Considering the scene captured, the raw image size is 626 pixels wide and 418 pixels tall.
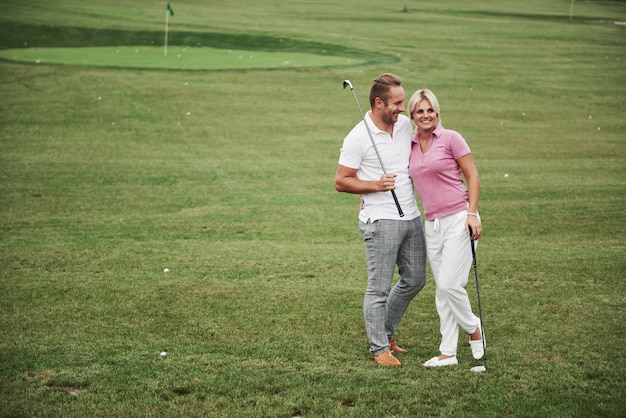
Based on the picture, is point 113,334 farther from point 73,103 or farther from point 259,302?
point 73,103

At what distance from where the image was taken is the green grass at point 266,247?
5609 mm

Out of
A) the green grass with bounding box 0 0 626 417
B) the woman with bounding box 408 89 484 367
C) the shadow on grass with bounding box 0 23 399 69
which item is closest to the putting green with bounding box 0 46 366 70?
the green grass with bounding box 0 0 626 417

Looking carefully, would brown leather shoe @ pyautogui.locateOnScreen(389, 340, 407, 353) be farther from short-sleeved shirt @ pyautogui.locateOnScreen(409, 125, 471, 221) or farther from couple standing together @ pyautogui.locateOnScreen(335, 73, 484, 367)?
short-sleeved shirt @ pyautogui.locateOnScreen(409, 125, 471, 221)

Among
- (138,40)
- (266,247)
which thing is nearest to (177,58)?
(138,40)

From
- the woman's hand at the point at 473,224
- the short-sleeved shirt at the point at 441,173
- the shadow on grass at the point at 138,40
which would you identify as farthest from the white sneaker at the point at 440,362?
the shadow on grass at the point at 138,40

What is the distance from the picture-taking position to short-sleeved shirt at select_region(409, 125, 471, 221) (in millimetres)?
5840

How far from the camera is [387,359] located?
238 inches

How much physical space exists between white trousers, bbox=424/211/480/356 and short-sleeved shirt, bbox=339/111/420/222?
0.90 ft

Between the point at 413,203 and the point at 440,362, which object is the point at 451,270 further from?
the point at 440,362

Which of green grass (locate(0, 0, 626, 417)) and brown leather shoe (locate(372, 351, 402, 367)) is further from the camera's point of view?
brown leather shoe (locate(372, 351, 402, 367))

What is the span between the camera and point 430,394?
5.43m

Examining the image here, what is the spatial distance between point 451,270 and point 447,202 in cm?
52

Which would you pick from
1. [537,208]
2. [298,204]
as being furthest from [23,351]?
[537,208]

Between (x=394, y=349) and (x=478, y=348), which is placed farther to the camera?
(x=394, y=349)
